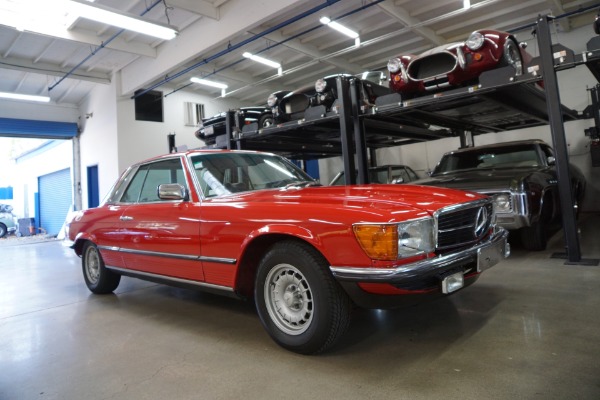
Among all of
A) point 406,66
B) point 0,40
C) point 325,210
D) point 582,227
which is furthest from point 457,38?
point 0,40

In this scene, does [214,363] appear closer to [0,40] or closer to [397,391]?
[397,391]

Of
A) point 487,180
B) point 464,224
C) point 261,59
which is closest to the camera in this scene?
point 464,224

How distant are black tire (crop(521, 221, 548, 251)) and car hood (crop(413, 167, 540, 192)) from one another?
0.72 meters

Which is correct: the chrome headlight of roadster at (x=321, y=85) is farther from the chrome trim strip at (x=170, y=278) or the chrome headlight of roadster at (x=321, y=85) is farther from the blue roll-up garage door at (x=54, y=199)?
the blue roll-up garage door at (x=54, y=199)

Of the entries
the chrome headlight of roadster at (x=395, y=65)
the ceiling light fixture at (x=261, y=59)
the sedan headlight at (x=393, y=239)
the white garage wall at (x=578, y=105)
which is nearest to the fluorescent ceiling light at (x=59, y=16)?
the ceiling light fixture at (x=261, y=59)

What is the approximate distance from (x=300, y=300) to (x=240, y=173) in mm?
1315

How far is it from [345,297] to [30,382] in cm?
188

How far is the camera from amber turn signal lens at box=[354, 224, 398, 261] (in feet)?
6.13

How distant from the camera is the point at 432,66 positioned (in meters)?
4.49

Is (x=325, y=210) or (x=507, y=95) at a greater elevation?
(x=507, y=95)

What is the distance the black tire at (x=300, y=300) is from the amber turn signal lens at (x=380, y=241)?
29 cm

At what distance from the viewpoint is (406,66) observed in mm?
4586

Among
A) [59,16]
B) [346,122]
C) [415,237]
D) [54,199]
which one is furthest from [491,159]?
[54,199]

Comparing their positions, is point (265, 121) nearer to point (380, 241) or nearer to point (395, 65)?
point (395, 65)
